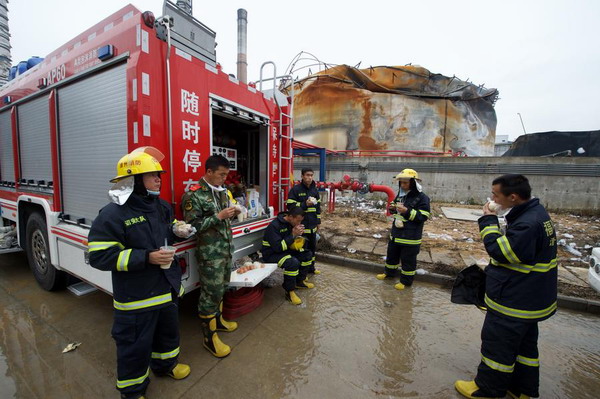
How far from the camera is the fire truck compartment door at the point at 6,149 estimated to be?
148 inches

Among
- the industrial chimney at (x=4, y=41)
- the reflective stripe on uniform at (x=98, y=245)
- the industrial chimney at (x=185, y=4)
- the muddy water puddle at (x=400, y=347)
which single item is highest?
the industrial chimney at (x=4, y=41)

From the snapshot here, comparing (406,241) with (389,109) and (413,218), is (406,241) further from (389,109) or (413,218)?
(389,109)

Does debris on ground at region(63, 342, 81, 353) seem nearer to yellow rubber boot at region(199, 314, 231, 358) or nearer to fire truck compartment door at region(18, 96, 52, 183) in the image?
yellow rubber boot at region(199, 314, 231, 358)

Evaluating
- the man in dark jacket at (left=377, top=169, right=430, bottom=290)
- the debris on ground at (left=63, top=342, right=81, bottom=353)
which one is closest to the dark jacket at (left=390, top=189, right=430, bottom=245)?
the man in dark jacket at (left=377, top=169, right=430, bottom=290)

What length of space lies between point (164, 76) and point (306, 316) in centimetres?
284

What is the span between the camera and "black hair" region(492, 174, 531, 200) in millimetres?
1769

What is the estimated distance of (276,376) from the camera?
2127 millimetres

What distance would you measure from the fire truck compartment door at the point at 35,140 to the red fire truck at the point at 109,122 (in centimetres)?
1

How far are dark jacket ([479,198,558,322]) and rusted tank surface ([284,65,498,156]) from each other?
16.3 meters

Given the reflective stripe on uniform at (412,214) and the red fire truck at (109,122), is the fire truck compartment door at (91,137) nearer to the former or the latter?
the red fire truck at (109,122)

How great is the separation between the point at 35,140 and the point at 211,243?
292cm

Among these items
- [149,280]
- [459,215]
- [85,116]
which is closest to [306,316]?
[149,280]

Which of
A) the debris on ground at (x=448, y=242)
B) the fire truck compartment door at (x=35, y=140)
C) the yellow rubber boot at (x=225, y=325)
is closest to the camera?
the yellow rubber boot at (x=225, y=325)

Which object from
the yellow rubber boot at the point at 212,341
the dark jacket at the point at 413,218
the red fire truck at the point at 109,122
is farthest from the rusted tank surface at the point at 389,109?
the yellow rubber boot at the point at 212,341
